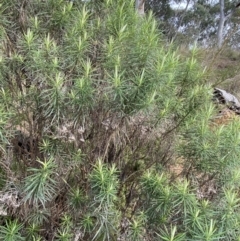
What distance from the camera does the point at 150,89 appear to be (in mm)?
2510

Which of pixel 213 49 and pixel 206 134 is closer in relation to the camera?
pixel 206 134

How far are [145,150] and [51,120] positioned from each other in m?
0.91

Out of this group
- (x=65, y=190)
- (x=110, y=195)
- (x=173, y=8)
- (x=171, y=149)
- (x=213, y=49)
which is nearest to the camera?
(x=110, y=195)

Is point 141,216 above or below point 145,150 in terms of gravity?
below

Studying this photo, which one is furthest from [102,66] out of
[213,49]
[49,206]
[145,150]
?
[213,49]

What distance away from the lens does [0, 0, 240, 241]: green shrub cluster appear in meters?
2.44

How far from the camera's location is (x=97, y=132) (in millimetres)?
2811

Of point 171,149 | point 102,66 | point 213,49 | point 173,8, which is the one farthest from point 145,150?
point 173,8

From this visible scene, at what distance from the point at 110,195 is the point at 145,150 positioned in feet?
2.76

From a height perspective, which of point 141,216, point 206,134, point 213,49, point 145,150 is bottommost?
point 141,216

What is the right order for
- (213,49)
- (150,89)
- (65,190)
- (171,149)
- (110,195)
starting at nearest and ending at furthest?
(110,195) → (150,89) → (65,190) → (171,149) → (213,49)

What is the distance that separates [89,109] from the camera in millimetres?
2590

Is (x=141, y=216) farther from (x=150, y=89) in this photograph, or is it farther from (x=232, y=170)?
(x=150, y=89)

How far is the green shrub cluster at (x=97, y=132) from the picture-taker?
2.44m
